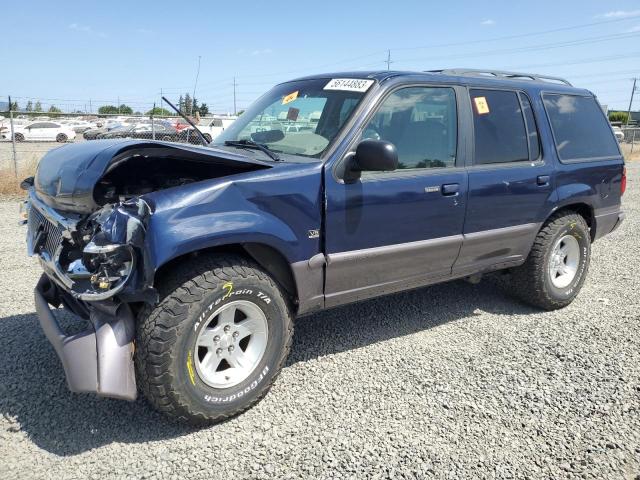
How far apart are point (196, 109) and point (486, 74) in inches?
130

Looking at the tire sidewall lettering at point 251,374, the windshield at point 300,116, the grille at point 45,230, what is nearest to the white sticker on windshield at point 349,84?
the windshield at point 300,116

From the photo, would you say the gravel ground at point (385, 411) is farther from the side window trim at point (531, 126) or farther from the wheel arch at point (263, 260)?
the side window trim at point (531, 126)

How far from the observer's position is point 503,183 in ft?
13.5

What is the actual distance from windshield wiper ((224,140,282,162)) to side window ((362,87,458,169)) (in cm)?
60

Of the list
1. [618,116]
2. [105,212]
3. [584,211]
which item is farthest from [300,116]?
[618,116]

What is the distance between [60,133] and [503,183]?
32753 millimetres

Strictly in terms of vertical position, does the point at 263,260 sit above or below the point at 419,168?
below

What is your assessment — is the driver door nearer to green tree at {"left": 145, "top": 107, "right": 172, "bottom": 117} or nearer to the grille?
the grille

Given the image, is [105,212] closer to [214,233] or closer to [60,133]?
[214,233]

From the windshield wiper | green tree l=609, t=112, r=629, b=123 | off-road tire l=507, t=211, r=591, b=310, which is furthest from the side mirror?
green tree l=609, t=112, r=629, b=123

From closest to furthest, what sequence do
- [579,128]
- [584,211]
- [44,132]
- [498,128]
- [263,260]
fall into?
[263,260]
[498,128]
[579,128]
[584,211]
[44,132]

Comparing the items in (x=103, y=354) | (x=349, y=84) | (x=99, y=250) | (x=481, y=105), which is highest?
(x=349, y=84)

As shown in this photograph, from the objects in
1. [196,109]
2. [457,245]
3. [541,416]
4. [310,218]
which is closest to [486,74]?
[457,245]

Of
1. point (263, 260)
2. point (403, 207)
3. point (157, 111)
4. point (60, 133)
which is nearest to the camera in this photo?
point (263, 260)
